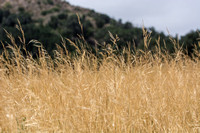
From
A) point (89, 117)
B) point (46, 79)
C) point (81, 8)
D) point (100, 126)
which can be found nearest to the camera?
point (100, 126)

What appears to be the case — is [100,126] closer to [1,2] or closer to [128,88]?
[128,88]

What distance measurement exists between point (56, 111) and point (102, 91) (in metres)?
0.66

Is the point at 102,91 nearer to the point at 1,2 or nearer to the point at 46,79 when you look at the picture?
the point at 46,79

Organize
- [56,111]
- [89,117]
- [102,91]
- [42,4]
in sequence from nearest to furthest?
[89,117]
[56,111]
[102,91]
[42,4]

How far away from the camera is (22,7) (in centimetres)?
3291

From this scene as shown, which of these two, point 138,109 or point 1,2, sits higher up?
point 1,2

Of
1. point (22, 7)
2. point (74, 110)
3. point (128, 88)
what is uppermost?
point (22, 7)

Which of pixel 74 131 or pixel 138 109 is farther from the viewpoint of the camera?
pixel 138 109

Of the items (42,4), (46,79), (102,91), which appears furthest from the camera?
(42,4)

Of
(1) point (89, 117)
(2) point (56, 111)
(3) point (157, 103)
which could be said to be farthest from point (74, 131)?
(3) point (157, 103)

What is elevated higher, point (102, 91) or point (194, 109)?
point (102, 91)

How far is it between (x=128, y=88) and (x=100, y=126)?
0.69 metres

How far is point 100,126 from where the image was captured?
242 centimetres

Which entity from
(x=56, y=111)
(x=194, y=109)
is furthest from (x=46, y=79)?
(x=194, y=109)
